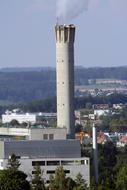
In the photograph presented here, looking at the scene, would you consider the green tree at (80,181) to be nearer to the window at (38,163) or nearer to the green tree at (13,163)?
the green tree at (13,163)

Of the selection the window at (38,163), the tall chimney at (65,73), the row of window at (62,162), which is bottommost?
the window at (38,163)

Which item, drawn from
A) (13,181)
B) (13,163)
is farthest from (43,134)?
(13,181)

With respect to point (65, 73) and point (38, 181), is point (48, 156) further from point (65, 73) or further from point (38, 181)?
point (65, 73)

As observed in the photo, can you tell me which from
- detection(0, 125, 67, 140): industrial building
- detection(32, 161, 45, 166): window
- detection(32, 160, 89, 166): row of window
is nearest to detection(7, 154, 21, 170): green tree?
detection(32, 161, 45, 166): window

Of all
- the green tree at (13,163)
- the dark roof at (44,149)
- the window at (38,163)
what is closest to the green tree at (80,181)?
the green tree at (13,163)

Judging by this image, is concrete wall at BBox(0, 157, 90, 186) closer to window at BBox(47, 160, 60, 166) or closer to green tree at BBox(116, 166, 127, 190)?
window at BBox(47, 160, 60, 166)
